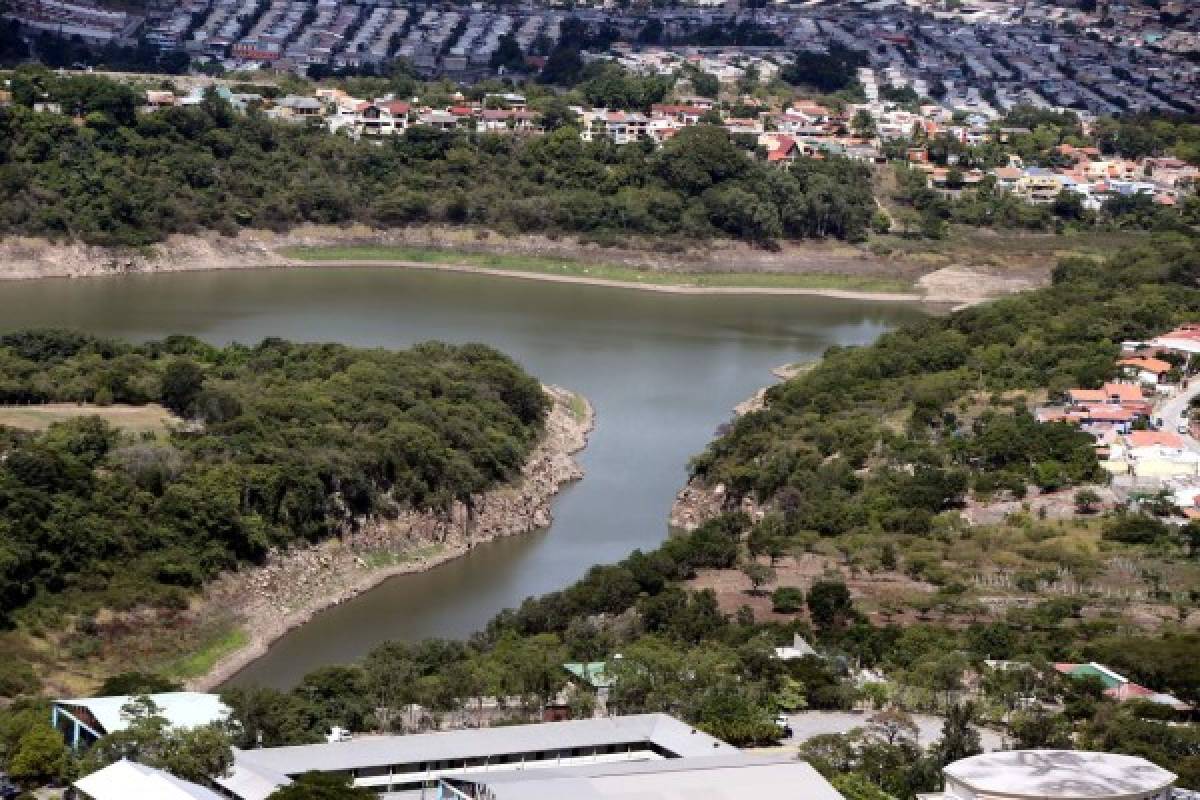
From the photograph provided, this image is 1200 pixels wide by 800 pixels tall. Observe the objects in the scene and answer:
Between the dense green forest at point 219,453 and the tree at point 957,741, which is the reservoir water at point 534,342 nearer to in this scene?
the dense green forest at point 219,453

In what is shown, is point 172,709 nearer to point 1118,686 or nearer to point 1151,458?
point 1118,686

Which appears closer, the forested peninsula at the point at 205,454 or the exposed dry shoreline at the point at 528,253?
the forested peninsula at the point at 205,454

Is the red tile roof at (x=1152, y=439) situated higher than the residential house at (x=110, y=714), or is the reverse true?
the residential house at (x=110, y=714)

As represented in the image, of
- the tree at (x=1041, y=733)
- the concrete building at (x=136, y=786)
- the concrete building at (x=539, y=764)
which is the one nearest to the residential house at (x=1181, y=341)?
the tree at (x=1041, y=733)

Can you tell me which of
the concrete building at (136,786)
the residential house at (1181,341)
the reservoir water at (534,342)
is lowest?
the reservoir water at (534,342)

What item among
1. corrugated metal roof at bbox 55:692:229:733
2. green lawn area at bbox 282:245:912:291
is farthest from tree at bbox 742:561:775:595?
green lawn area at bbox 282:245:912:291

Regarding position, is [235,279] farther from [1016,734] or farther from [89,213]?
[1016,734]

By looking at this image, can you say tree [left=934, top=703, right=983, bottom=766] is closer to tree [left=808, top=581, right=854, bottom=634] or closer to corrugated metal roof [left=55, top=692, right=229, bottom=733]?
tree [left=808, top=581, right=854, bottom=634]
